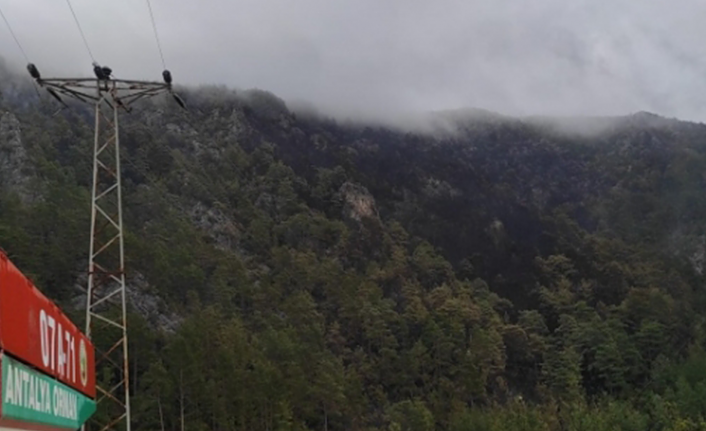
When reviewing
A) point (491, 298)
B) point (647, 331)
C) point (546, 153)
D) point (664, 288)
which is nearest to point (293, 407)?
point (647, 331)

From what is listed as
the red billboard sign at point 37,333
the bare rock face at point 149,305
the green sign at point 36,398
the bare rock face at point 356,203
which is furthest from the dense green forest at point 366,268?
the green sign at point 36,398

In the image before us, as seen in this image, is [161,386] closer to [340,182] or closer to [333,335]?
[333,335]

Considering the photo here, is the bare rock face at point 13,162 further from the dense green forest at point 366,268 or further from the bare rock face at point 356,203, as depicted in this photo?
the bare rock face at point 356,203

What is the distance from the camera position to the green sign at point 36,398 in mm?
5828

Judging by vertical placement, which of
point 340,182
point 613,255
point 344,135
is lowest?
point 613,255

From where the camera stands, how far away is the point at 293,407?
48781 millimetres

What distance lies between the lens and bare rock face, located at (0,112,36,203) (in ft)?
216

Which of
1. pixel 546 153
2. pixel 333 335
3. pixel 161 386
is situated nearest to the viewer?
pixel 161 386

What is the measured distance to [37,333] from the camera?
7.11 meters

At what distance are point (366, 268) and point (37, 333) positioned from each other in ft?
264

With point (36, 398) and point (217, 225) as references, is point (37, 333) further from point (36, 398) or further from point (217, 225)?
point (217, 225)

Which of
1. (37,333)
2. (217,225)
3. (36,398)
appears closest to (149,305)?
(217,225)

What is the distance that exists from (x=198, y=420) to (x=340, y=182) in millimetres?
63364

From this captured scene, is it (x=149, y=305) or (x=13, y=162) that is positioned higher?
(x=13, y=162)
